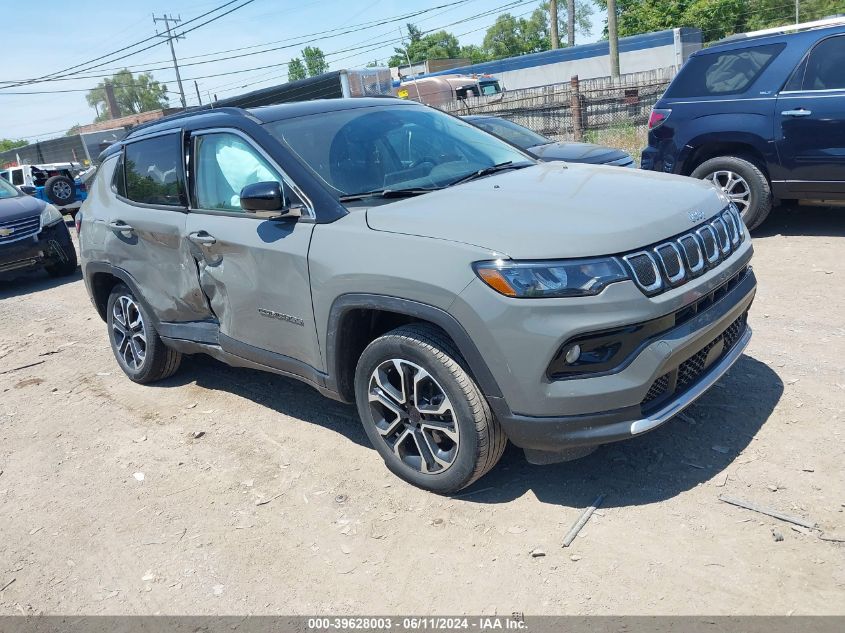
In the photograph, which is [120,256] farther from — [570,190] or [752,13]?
[752,13]

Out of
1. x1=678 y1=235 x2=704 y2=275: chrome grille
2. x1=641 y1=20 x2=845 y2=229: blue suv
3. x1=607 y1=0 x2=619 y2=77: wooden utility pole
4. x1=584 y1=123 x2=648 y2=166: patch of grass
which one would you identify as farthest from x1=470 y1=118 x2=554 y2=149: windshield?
x1=607 y1=0 x2=619 y2=77: wooden utility pole

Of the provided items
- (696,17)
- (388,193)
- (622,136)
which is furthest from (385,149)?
(696,17)

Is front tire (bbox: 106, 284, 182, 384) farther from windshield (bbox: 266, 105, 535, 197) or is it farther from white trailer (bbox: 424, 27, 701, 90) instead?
white trailer (bbox: 424, 27, 701, 90)

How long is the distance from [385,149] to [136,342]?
260 centimetres

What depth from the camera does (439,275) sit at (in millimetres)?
3006

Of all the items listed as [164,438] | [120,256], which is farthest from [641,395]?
[120,256]

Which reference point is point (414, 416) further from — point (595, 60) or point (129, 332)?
point (595, 60)

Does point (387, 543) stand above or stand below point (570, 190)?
below

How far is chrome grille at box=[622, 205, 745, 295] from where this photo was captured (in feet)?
9.50

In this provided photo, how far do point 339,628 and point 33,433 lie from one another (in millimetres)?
3212

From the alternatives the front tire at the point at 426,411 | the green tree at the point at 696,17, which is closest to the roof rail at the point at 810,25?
the front tire at the point at 426,411

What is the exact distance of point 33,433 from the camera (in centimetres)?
493

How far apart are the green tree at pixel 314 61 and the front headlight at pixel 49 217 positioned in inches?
3856

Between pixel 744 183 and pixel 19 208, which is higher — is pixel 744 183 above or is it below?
below
